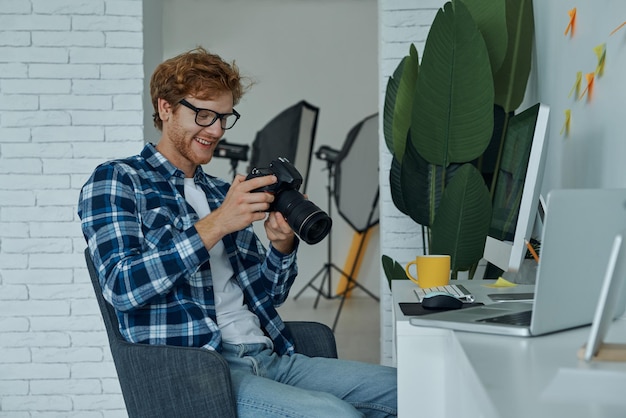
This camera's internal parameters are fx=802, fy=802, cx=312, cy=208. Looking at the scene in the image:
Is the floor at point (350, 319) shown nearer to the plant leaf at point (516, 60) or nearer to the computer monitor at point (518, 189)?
the plant leaf at point (516, 60)

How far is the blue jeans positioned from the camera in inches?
59.8

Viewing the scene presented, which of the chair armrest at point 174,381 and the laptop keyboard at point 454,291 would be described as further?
the laptop keyboard at point 454,291

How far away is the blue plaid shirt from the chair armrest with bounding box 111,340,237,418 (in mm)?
116

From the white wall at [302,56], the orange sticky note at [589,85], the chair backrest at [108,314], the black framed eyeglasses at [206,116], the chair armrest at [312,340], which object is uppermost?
the white wall at [302,56]

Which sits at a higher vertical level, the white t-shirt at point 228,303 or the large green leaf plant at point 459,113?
the large green leaf plant at point 459,113

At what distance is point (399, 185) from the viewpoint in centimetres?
267

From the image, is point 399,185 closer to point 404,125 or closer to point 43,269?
point 404,125

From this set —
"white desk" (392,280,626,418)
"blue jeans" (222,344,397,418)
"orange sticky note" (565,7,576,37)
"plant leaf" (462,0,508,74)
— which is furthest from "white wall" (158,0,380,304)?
"white desk" (392,280,626,418)

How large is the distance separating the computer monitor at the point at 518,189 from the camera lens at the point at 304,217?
39 centimetres

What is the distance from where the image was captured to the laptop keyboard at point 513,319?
1201 mm

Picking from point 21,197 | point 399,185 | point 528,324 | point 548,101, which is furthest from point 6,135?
point 528,324

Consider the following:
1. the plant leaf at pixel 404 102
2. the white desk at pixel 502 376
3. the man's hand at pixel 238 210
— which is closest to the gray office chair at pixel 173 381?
the man's hand at pixel 238 210

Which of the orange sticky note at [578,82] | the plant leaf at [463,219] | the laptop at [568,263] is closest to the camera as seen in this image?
the laptop at [568,263]

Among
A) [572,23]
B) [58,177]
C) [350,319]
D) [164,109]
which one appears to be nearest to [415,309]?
[164,109]
